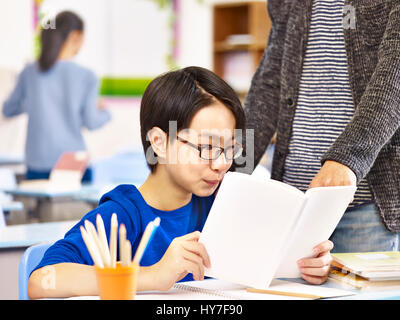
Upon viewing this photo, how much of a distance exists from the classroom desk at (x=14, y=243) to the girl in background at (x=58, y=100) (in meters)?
1.79

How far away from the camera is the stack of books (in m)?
1.15

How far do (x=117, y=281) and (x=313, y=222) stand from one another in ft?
1.19

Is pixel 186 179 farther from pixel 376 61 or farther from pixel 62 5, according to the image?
pixel 62 5

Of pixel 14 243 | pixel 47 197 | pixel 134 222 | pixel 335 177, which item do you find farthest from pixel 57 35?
pixel 335 177

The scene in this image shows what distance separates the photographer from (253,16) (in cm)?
676

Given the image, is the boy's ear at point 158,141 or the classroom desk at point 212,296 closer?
the classroom desk at point 212,296

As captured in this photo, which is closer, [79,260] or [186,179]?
[79,260]

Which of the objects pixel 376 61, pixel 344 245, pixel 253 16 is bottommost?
pixel 344 245

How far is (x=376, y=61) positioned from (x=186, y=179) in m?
0.52

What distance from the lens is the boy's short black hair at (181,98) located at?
4.44 feet

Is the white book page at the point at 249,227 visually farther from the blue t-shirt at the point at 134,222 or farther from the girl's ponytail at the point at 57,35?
the girl's ponytail at the point at 57,35

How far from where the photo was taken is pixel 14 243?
6.14 feet

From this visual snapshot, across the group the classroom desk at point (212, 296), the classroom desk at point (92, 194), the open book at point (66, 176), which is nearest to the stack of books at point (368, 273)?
the classroom desk at point (212, 296)
